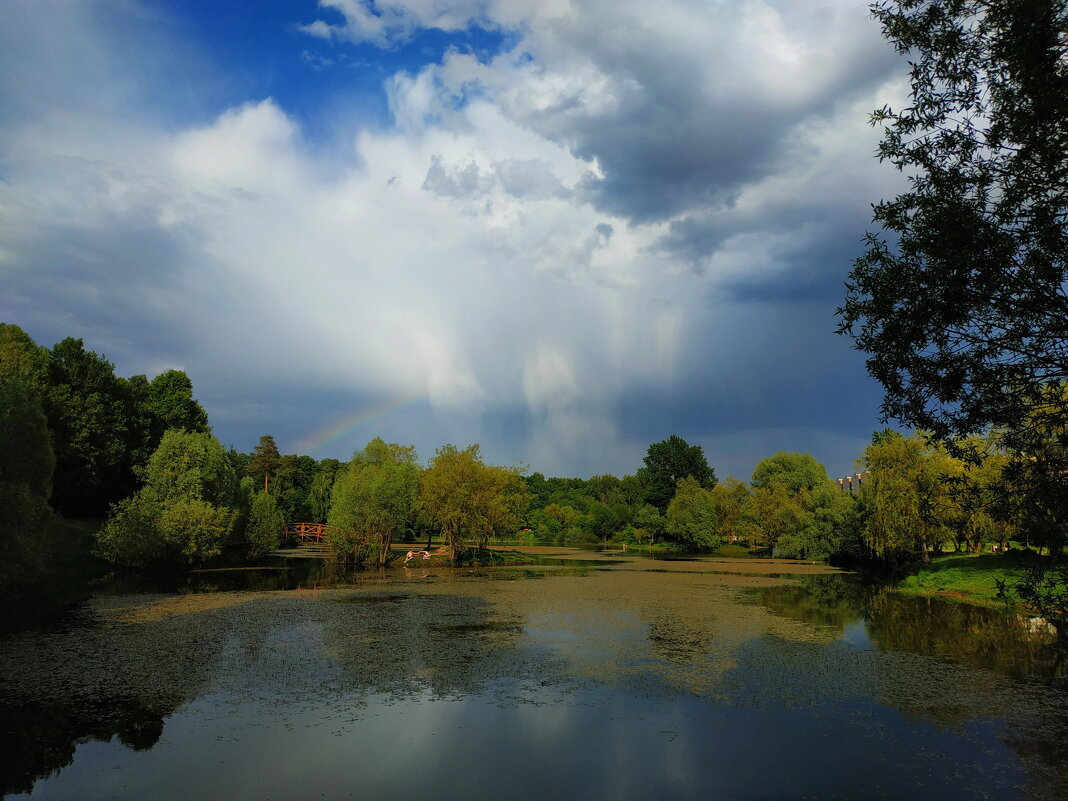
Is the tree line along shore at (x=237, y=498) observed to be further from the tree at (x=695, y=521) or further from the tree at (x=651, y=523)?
the tree at (x=651, y=523)

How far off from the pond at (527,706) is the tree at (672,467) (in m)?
99.0

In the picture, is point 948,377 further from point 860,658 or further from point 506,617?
point 506,617

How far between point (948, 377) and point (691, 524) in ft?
263

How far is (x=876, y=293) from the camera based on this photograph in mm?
9445

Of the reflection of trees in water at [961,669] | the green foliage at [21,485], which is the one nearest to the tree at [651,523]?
the reflection of trees in water at [961,669]

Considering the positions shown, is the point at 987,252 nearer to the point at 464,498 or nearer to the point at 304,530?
the point at 464,498

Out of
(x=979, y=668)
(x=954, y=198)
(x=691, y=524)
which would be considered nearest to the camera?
(x=954, y=198)

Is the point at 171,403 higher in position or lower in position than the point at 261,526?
higher

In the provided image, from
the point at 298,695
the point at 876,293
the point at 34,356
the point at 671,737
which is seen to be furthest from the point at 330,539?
the point at 876,293

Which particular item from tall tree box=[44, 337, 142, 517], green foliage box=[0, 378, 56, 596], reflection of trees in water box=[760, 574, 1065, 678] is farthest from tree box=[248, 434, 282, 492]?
reflection of trees in water box=[760, 574, 1065, 678]

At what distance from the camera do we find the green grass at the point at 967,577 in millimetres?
29781

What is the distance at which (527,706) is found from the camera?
499 inches

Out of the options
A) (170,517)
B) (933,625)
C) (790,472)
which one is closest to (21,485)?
(170,517)

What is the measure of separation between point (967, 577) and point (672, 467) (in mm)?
92955
